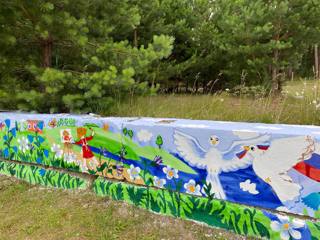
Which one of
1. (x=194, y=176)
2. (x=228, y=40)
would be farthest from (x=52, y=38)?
(x=228, y=40)

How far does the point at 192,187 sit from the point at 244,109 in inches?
53.7

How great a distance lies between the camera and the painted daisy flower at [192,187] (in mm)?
2184

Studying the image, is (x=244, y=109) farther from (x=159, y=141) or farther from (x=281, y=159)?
(x=281, y=159)

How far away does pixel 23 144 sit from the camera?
10.6 feet

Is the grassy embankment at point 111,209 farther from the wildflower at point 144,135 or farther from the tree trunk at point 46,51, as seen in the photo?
the tree trunk at point 46,51

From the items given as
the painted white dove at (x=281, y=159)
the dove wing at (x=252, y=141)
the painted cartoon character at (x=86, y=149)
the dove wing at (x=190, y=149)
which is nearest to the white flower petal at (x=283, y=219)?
the painted white dove at (x=281, y=159)

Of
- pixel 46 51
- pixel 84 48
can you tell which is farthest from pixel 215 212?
pixel 46 51

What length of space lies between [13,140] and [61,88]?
2.60 feet

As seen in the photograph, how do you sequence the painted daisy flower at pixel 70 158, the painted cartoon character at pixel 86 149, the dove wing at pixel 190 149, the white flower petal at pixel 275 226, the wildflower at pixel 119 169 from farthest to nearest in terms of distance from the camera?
the painted daisy flower at pixel 70 158 < the painted cartoon character at pixel 86 149 < the wildflower at pixel 119 169 < the dove wing at pixel 190 149 < the white flower petal at pixel 275 226

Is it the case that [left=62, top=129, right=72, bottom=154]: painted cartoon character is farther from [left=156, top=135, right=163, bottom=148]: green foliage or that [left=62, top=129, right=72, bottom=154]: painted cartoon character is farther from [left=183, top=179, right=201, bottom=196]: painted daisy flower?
[left=183, top=179, right=201, bottom=196]: painted daisy flower

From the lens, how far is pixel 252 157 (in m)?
1.93

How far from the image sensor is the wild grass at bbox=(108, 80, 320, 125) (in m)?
2.93

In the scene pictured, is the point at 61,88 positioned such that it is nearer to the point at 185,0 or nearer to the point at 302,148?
the point at 302,148

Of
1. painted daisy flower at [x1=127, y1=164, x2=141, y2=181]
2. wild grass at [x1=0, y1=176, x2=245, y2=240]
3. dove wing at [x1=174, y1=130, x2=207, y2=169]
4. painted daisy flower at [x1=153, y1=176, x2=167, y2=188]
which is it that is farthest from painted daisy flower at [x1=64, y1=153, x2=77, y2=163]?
dove wing at [x1=174, y1=130, x2=207, y2=169]
